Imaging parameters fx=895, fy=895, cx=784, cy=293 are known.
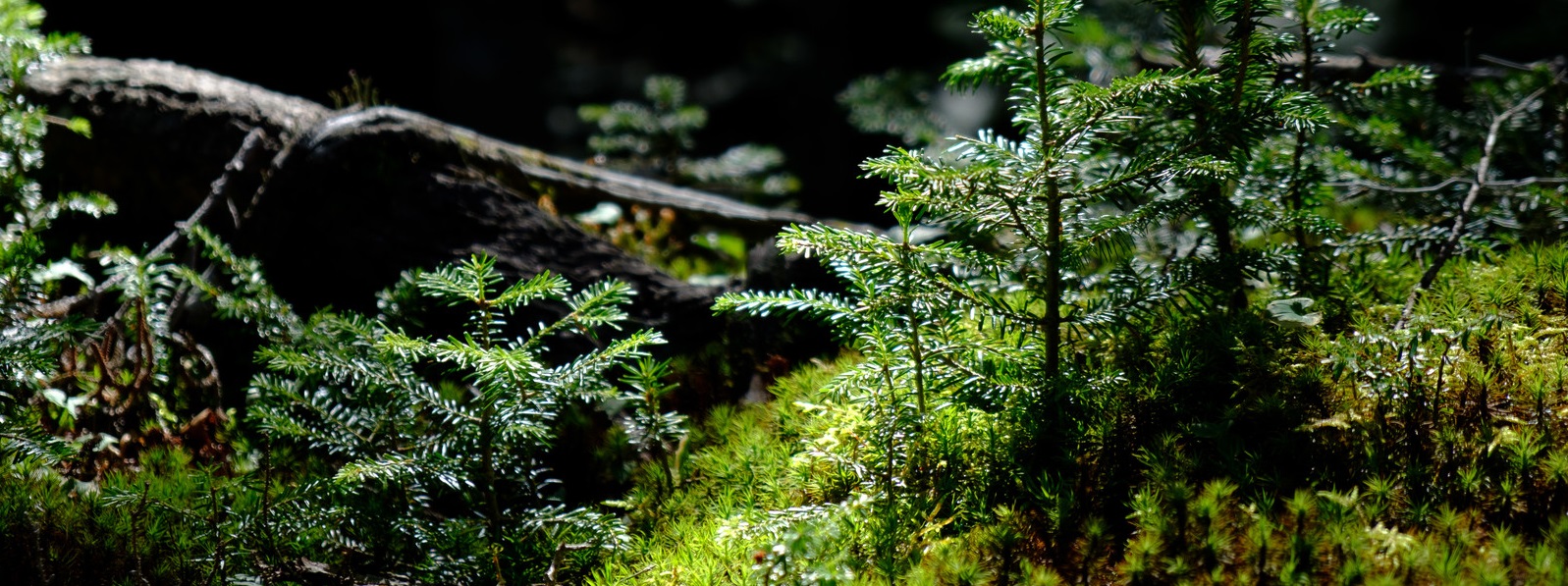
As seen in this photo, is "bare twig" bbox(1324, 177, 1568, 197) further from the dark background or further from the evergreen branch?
the dark background

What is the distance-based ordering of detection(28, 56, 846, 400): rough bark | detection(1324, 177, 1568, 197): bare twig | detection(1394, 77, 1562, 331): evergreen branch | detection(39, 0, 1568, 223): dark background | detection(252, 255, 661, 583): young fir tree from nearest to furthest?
detection(252, 255, 661, 583): young fir tree
detection(1394, 77, 1562, 331): evergreen branch
detection(1324, 177, 1568, 197): bare twig
detection(28, 56, 846, 400): rough bark
detection(39, 0, 1568, 223): dark background

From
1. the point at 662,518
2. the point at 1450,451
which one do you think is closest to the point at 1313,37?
the point at 1450,451

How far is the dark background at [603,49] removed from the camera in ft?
22.3

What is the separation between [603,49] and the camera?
8953 millimetres

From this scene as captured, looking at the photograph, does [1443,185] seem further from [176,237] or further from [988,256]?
[176,237]

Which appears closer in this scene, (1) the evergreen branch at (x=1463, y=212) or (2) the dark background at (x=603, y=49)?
(1) the evergreen branch at (x=1463, y=212)

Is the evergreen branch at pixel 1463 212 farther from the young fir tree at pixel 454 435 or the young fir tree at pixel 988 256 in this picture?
the young fir tree at pixel 454 435

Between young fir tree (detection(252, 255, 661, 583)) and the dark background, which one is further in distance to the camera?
the dark background

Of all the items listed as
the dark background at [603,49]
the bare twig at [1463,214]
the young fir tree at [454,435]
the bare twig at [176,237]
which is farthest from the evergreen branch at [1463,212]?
the bare twig at [176,237]

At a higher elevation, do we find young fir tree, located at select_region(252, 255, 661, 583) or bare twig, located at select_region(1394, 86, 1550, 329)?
bare twig, located at select_region(1394, 86, 1550, 329)

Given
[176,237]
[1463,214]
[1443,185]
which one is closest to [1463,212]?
[1463,214]

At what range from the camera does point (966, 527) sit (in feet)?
6.69

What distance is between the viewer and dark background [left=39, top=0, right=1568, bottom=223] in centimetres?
679

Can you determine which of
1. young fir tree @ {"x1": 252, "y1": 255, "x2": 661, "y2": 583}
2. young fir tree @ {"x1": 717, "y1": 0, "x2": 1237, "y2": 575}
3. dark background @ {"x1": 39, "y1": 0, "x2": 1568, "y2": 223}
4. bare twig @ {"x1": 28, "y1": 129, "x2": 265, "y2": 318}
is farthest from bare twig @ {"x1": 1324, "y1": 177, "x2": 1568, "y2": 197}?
bare twig @ {"x1": 28, "y1": 129, "x2": 265, "y2": 318}
